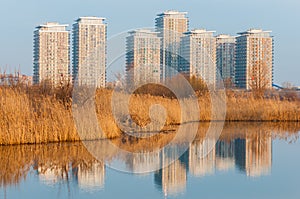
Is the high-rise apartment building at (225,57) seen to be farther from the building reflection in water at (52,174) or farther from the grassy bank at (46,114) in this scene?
the building reflection in water at (52,174)

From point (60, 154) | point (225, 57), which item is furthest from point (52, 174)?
point (225, 57)

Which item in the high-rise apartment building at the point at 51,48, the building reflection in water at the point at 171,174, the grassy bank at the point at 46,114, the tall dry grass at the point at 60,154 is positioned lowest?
the building reflection in water at the point at 171,174

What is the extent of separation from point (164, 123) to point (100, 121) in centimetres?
476

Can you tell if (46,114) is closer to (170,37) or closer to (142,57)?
(142,57)

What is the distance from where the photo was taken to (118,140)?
13039 mm

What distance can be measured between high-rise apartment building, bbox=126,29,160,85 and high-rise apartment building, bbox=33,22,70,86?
1309cm

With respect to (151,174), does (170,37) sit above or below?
above

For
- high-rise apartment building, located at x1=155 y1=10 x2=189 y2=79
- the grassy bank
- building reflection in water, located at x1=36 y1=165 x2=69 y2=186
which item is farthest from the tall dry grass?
high-rise apartment building, located at x1=155 y1=10 x2=189 y2=79

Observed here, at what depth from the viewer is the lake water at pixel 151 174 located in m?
7.00

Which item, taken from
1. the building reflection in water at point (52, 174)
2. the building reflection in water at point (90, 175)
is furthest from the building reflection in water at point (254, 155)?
the building reflection in water at point (52, 174)

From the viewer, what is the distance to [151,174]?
8.63m

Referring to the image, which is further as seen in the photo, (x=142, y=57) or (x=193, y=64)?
(x=193, y=64)

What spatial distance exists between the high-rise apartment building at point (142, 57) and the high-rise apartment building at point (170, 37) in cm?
59

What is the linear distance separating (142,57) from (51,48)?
16779 mm
